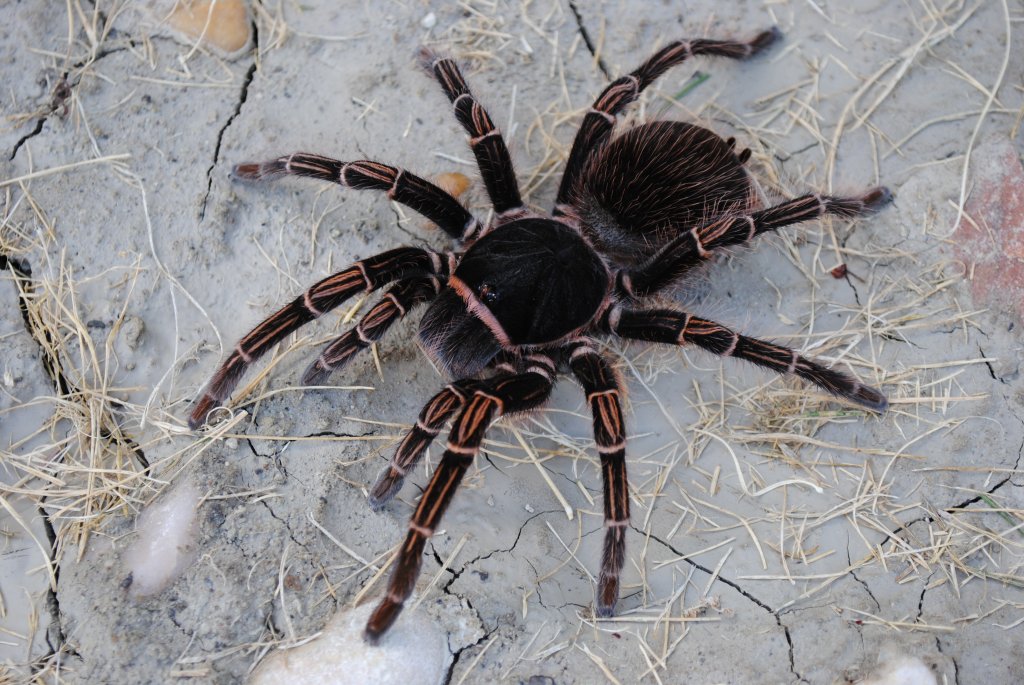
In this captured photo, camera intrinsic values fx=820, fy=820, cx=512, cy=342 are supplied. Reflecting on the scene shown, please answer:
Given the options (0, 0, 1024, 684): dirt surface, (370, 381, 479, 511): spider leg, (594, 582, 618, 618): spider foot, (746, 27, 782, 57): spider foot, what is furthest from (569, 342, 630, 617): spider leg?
(746, 27, 782, 57): spider foot

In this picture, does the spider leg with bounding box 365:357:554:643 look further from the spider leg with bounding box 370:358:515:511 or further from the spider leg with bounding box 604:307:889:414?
the spider leg with bounding box 604:307:889:414

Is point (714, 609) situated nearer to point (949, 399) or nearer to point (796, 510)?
point (796, 510)

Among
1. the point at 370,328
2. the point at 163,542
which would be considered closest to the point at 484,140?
the point at 370,328

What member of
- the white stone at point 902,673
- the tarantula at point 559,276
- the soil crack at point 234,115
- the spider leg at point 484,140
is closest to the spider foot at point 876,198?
the tarantula at point 559,276

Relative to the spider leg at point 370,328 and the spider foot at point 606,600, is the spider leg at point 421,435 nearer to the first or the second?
the spider leg at point 370,328

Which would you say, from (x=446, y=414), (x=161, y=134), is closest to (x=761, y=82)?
(x=446, y=414)
